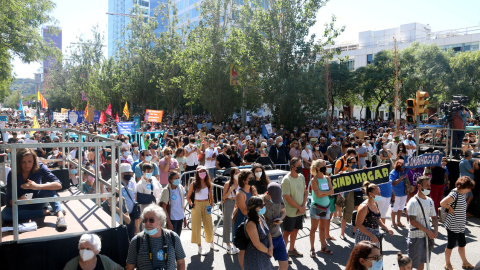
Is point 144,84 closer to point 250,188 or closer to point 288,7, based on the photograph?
point 288,7

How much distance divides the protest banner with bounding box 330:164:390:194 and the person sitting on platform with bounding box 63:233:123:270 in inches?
194

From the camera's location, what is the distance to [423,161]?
9.84m

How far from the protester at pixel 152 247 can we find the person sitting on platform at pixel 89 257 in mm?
258

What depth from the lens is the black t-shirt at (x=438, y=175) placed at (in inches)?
394

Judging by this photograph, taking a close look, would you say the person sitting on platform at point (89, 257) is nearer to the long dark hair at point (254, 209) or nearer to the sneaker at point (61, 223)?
the sneaker at point (61, 223)

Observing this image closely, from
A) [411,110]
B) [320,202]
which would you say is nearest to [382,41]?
[411,110]

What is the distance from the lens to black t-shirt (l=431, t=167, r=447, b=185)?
1002 cm

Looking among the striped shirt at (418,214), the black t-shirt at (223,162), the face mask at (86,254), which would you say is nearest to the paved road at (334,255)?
the striped shirt at (418,214)

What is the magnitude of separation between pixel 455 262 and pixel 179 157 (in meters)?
6.93

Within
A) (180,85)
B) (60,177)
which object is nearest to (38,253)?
(60,177)

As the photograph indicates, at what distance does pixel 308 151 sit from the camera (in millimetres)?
13039

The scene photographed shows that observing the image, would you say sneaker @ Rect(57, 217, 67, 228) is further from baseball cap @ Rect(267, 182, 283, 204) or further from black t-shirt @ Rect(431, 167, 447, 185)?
black t-shirt @ Rect(431, 167, 447, 185)

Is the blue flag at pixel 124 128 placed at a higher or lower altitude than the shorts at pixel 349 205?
higher

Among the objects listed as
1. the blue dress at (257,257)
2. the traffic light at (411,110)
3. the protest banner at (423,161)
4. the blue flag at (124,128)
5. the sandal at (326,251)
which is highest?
the traffic light at (411,110)
